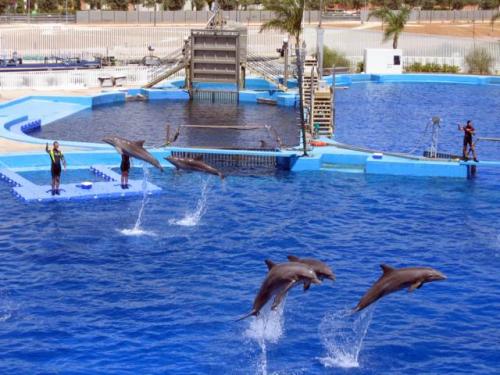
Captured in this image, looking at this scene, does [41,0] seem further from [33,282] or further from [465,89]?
[33,282]

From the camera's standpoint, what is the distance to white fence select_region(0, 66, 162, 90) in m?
44.2

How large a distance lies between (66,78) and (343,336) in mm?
34079

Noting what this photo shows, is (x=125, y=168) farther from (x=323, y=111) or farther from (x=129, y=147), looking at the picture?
(x=323, y=111)

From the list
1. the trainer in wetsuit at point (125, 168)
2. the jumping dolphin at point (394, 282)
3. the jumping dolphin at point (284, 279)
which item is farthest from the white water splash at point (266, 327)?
the trainer in wetsuit at point (125, 168)

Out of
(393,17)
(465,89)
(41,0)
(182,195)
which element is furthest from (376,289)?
(41,0)

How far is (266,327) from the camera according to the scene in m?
14.7

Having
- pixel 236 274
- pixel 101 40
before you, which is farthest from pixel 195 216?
pixel 101 40

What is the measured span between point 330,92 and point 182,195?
1186 centimetres

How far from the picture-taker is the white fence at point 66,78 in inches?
1741

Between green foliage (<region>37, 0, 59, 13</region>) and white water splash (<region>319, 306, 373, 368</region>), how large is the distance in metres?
100

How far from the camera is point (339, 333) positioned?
14672 millimetres

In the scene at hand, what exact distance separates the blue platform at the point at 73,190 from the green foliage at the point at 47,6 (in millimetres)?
89430

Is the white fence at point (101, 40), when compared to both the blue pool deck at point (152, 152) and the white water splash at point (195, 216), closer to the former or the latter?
the blue pool deck at point (152, 152)

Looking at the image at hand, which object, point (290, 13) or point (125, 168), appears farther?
point (290, 13)
